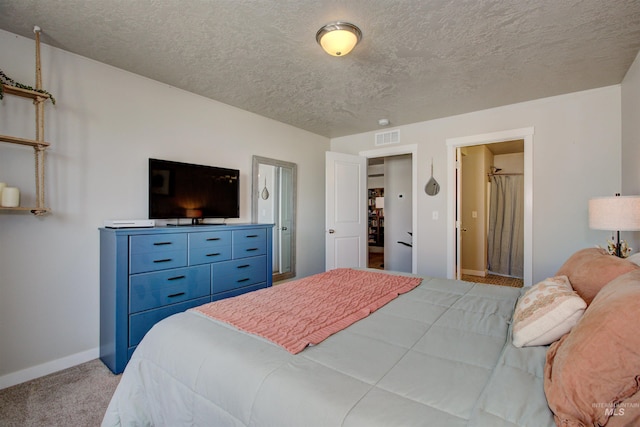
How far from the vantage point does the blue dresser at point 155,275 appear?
2.21 m

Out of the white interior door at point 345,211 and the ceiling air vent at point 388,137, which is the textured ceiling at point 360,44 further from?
the white interior door at point 345,211

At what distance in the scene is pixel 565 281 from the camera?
1.45 metres

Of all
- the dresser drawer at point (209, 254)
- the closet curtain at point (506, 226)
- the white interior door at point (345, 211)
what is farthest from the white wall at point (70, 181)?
the closet curtain at point (506, 226)

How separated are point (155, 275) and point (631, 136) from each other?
4116mm

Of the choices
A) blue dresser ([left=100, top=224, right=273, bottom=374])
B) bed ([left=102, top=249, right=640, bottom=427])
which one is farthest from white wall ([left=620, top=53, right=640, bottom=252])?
blue dresser ([left=100, top=224, right=273, bottom=374])

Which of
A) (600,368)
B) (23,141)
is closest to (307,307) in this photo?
(600,368)

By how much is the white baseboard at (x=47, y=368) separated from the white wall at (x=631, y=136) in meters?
4.56

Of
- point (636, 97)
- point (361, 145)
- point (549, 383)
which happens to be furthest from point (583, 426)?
point (361, 145)

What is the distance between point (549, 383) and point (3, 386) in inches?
124

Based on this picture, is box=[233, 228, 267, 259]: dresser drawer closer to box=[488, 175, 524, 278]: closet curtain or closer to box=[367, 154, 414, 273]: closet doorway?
box=[367, 154, 414, 273]: closet doorway

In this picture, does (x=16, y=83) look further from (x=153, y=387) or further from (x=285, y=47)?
(x=153, y=387)

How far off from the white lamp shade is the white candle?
4085 mm

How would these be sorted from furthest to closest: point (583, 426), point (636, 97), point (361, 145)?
point (361, 145) < point (636, 97) < point (583, 426)

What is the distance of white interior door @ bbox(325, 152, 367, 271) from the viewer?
427cm
